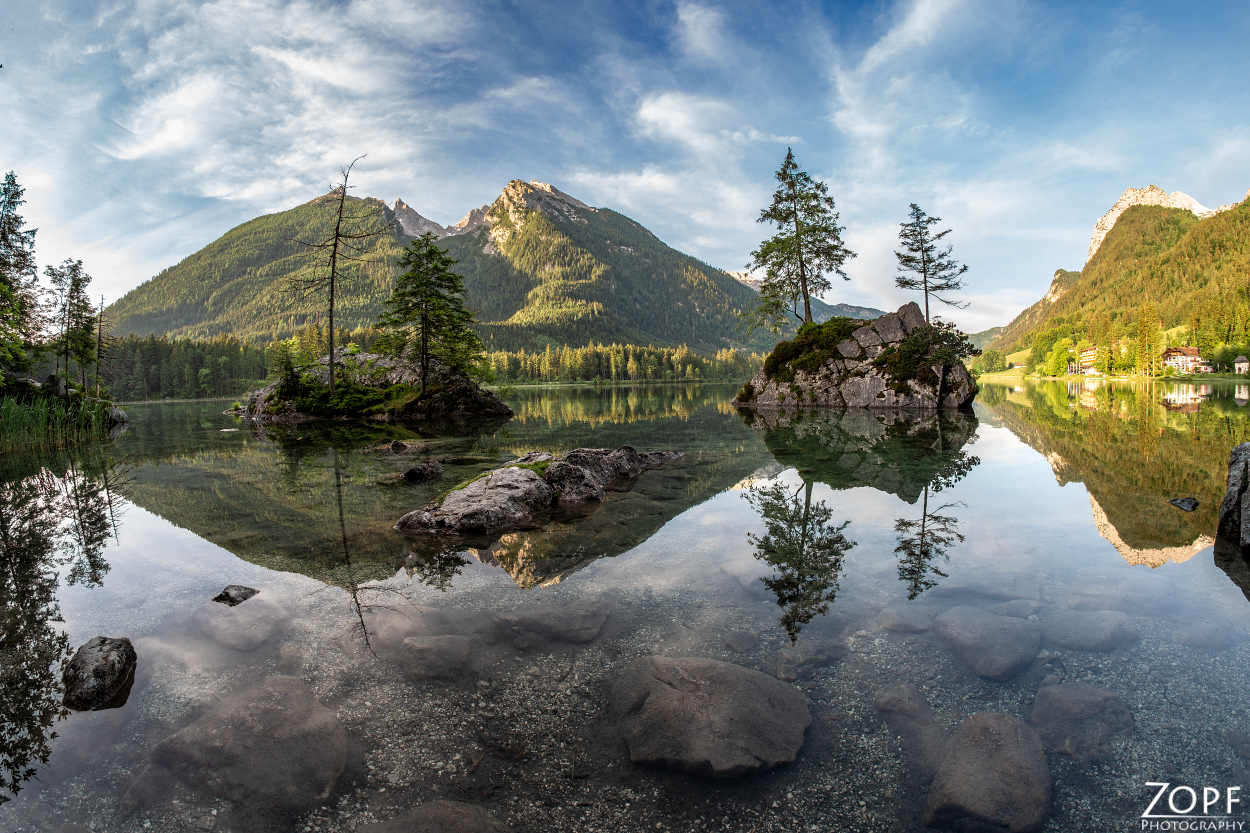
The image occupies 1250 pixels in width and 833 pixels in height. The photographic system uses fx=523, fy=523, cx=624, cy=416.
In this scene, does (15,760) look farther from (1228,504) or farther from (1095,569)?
(1228,504)

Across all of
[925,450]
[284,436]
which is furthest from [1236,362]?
[284,436]

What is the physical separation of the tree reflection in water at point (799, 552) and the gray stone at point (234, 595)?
608cm

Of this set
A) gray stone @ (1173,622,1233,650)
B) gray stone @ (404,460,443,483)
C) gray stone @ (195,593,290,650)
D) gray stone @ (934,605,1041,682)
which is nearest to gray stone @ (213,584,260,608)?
gray stone @ (195,593,290,650)

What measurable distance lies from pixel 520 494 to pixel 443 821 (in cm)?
715

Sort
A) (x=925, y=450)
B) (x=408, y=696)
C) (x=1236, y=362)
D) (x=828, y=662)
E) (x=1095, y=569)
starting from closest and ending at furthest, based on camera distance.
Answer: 1. (x=408, y=696)
2. (x=828, y=662)
3. (x=1095, y=569)
4. (x=925, y=450)
5. (x=1236, y=362)

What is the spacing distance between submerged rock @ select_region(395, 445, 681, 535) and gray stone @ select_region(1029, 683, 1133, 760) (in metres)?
7.08

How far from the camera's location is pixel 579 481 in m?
11.2

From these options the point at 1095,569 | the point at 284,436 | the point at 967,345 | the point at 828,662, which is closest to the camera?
the point at 828,662

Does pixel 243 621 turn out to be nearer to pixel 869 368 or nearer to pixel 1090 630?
pixel 1090 630

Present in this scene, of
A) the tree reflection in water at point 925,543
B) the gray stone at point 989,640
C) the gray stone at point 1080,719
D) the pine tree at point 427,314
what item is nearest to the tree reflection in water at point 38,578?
the gray stone at point 1080,719

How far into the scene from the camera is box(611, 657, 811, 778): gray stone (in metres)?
3.28

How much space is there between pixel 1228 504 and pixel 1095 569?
3278 mm

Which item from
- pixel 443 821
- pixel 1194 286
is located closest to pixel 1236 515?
pixel 443 821

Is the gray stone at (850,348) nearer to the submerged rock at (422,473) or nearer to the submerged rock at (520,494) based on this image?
Answer: the submerged rock at (520,494)
